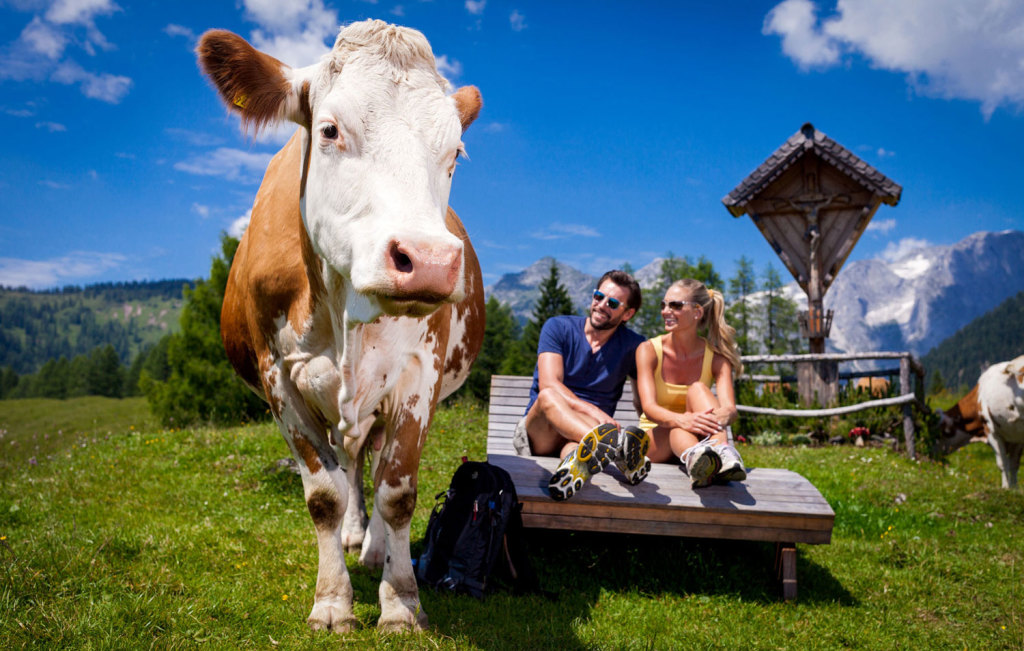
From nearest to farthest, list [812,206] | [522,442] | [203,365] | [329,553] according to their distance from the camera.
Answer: [329,553], [522,442], [812,206], [203,365]

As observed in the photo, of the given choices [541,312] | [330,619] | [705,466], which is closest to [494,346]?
[541,312]

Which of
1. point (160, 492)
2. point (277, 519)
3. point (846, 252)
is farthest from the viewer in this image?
point (846, 252)

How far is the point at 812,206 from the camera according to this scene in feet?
38.5

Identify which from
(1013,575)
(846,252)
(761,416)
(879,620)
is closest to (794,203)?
(846,252)

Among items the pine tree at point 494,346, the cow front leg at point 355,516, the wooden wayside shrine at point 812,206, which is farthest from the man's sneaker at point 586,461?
the pine tree at point 494,346

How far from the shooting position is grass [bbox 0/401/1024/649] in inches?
127

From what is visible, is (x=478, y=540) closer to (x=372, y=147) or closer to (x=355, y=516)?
(x=355, y=516)

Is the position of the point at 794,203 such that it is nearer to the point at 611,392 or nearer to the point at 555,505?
the point at 611,392

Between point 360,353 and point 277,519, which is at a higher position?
point 360,353

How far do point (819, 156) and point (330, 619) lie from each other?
36.1ft

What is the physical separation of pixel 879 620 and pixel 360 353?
11.0ft

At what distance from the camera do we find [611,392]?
499cm

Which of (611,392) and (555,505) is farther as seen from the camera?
(611,392)

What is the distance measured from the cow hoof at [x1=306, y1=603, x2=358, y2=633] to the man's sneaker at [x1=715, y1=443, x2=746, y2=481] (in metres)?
2.25
